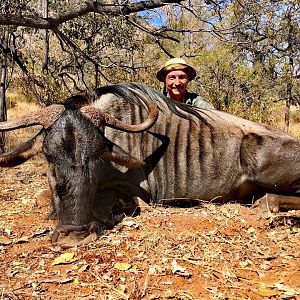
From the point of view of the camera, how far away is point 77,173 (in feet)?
11.6

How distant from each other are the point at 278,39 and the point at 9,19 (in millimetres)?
9952

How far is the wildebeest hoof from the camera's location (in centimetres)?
454

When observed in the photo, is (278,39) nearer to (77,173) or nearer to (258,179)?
(258,179)

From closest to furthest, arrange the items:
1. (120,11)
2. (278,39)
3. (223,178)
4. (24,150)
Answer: (24,150)
(223,178)
(120,11)
(278,39)

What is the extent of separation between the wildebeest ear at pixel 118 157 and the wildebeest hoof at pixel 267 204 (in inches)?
55.5

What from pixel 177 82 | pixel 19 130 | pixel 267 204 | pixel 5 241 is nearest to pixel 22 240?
pixel 5 241

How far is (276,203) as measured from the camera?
4625mm

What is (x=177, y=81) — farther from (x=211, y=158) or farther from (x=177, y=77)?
(x=211, y=158)

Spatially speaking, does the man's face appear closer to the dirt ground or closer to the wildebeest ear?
the dirt ground

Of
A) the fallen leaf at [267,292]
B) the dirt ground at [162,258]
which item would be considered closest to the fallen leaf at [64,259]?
the dirt ground at [162,258]

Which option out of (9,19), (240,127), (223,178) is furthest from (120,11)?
(223,178)

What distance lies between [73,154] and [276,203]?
2250 millimetres

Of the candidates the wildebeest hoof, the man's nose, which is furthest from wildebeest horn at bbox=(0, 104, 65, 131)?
the man's nose

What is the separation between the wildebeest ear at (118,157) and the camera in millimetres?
3887
